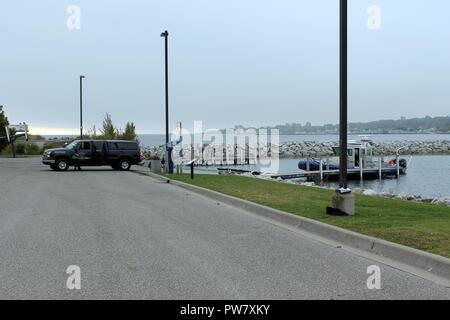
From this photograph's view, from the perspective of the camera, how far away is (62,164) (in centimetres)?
3403

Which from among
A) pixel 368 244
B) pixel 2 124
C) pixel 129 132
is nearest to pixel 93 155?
pixel 129 132

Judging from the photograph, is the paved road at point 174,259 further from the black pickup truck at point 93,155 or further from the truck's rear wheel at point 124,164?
the truck's rear wheel at point 124,164

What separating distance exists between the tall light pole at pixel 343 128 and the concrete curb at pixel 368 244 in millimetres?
929

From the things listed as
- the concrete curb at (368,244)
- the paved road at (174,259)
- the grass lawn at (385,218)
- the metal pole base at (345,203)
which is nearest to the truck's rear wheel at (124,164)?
the grass lawn at (385,218)

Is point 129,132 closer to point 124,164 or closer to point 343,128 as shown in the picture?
point 124,164

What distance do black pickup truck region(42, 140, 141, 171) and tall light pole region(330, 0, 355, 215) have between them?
24218 mm

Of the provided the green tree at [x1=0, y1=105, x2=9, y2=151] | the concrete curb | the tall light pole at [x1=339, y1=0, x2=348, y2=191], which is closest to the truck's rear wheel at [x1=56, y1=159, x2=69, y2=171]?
the concrete curb

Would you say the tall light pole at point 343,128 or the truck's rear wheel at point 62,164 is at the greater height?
the tall light pole at point 343,128

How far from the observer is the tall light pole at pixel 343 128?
1209 centimetres
